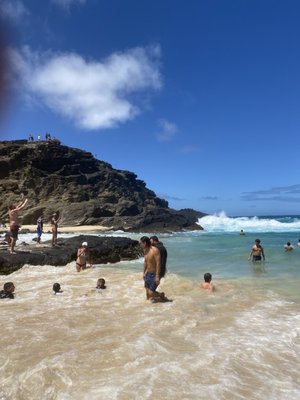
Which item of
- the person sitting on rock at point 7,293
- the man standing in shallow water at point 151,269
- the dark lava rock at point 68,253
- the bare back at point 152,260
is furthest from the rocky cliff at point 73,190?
the bare back at point 152,260

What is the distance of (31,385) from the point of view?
16.2 ft

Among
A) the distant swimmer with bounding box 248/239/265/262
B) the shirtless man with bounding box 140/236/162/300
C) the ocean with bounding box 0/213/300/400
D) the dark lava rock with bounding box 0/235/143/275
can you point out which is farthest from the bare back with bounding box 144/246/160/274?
the distant swimmer with bounding box 248/239/265/262

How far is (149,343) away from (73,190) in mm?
56764

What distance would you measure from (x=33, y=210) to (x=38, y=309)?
158ft

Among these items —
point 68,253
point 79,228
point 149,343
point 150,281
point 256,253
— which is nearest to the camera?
point 149,343

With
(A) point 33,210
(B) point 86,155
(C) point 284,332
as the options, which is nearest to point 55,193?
(A) point 33,210

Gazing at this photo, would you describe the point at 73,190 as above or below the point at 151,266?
above

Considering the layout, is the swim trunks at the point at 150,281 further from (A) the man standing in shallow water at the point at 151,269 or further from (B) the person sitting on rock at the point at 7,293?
(B) the person sitting on rock at the point at 7,293

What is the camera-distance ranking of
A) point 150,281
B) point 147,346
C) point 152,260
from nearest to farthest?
point 147,346, point 152,260, point 150,281

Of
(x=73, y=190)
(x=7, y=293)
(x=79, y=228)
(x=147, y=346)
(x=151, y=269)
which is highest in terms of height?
(x=73, y=190)

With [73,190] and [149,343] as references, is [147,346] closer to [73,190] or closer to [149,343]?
[149,343]

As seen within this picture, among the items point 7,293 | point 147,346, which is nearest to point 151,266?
point 147,346

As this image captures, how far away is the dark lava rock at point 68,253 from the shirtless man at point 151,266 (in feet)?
22.6

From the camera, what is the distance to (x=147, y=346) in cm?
643
